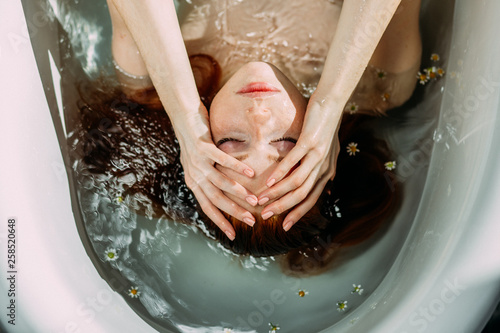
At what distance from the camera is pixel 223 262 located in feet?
4.34

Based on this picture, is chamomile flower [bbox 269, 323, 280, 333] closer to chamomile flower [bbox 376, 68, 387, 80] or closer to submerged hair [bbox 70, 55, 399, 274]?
submerged hair [bbox 70, 55, 399, 274]

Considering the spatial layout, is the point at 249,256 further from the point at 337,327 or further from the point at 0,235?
the point at 0,235

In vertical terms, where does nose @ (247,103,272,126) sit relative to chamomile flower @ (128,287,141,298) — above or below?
above

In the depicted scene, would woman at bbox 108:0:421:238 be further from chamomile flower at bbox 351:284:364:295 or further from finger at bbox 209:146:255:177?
chamomile flower at bbox 351:284:364:295

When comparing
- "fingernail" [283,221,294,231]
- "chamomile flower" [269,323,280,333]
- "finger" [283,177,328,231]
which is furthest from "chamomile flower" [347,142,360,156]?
"chamomile flower" [269,323,280,333]

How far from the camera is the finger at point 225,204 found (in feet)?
3.46

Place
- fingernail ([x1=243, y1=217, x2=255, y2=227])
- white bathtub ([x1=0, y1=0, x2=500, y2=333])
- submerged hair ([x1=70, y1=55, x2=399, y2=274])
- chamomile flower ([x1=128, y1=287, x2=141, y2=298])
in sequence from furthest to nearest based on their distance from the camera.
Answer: submerged hair ([x1=70, y1=55, x2=399, y2=274]) < chamomile flower ([x1=128, y1=287, x2=141, y2=298]) < fingernail ([x1=243, y1=217, x2=255, y2=227]) < white bathtub ([x1=0, y1=0, x2=500, y2=333])

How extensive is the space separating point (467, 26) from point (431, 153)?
333 mm

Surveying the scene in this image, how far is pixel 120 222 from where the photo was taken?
130 cm

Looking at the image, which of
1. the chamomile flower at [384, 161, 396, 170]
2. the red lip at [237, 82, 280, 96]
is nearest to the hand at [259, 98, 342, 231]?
the red lip at [237, 82, 280, 96]

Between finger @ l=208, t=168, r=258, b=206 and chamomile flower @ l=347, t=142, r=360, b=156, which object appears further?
chamomile flower @ l=347, t=142, r=360, b=156

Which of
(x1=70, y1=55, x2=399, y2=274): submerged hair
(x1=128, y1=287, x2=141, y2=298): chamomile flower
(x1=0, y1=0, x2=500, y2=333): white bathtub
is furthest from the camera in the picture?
(x1=70, y1=55, x2=399, y2=274): submerged hair

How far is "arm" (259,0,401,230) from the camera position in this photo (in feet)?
3.32

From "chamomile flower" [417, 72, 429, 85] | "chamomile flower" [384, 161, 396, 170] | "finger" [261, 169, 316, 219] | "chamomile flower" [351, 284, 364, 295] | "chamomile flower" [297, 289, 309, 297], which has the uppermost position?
"chamomile flower" [417, 72, 429, 85]
